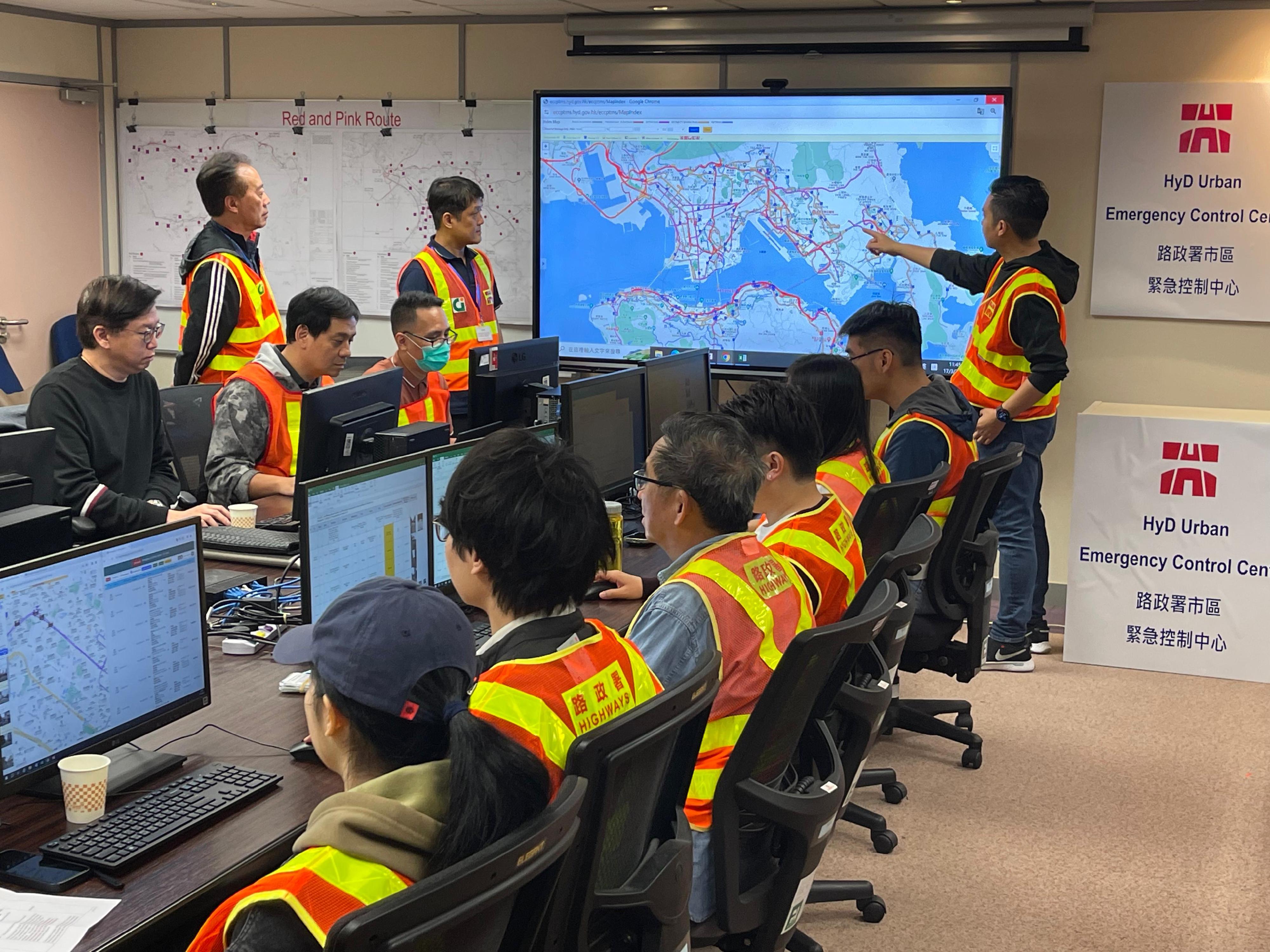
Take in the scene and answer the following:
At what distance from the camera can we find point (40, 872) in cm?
161

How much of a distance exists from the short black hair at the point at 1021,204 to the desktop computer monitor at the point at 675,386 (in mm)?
1219

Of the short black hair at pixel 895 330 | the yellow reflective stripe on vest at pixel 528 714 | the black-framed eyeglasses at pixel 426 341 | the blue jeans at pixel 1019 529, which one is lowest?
the blue jeans at pixel 1019 529

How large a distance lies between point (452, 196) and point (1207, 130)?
304 centimetres

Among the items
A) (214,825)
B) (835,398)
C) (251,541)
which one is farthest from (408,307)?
(214,825)

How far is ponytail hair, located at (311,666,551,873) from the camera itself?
4.01 feet

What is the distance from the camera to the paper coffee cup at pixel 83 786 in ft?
5.71

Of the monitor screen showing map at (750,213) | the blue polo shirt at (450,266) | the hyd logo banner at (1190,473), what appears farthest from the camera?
the monitor screen showing map at (750,213)

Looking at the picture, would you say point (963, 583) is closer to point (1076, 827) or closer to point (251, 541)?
point (1076, 827)

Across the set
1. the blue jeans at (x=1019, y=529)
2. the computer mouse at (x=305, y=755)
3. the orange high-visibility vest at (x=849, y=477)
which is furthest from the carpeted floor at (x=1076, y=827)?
the computer mouse at (x=305, y=755)

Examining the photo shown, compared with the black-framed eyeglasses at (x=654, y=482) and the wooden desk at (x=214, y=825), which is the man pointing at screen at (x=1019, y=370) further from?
the wooden desk at (x=214, y=825)

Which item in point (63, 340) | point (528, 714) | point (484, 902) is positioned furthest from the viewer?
point (63, 340)

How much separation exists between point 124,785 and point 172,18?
18.7 feet

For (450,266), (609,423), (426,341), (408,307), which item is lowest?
(609,423)

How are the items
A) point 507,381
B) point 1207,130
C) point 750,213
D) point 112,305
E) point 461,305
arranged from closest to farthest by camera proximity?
1. point 112,305
2. point 507,381
3. point 1207,130
4. point 461,305
5. point 750,213
